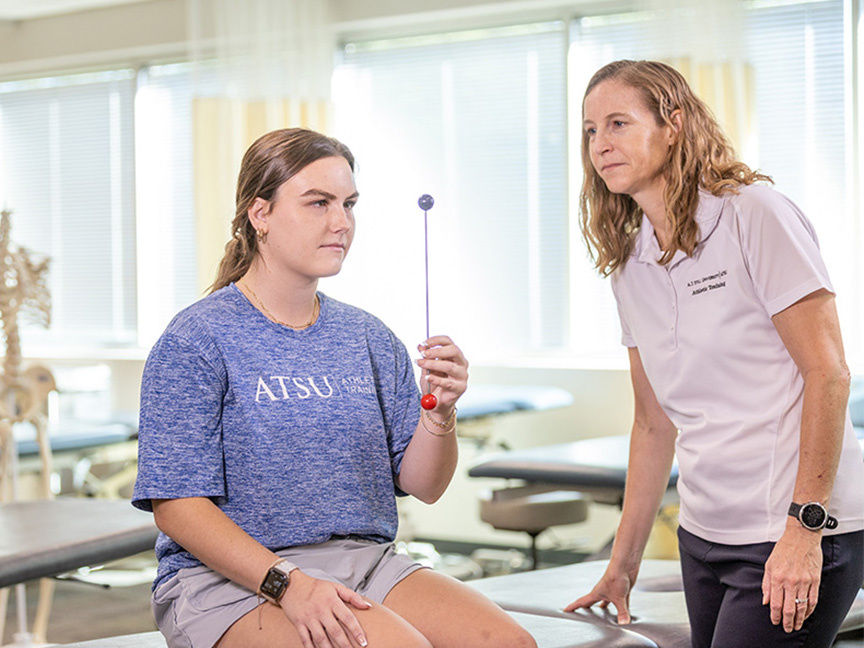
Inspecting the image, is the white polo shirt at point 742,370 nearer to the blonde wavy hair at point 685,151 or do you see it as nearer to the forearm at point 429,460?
the blonde wavy hair at point 685,151

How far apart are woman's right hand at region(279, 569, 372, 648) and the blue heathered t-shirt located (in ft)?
0.42

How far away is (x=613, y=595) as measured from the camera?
2.00 meters

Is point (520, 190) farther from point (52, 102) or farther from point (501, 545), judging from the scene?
point (52, 102)

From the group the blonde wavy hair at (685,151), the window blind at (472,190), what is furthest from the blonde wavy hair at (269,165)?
the window blind at (472,190)

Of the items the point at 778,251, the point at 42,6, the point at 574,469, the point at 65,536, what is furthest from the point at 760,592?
the point at 42,6

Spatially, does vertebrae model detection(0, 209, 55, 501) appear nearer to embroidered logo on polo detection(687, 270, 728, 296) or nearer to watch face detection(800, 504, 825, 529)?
embroidered logo on polo detection(687, 270, 728, 296)

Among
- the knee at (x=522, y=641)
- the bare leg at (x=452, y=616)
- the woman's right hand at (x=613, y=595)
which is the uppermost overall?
the bare leg at (x=452, y=616)

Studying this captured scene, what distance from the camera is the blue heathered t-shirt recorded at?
1.50 metres

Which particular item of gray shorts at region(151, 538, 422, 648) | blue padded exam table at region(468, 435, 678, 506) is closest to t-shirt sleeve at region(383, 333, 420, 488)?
gray shorts at region(151, 538, 422, 648)

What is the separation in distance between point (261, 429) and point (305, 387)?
93mm

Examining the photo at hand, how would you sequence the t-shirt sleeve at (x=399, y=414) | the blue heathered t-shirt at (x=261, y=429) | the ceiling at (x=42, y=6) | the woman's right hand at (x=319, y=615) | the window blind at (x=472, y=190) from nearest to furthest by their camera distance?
the woman's right hand at (x=319, y=615), the blue heathered t-shirt at (x=261, y=429), the t-shirt sleeve at (x=399, y=414), the window blind at (x=472, y=190), the ceiling at (x=42, y=6)

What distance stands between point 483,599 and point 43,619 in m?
2.09

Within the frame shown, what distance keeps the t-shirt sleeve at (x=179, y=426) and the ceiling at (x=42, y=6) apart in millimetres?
4966

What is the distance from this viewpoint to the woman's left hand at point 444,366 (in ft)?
5.02
